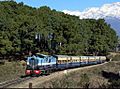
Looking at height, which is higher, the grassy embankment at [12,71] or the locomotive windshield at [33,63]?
the locomotive windshield at [33,63]

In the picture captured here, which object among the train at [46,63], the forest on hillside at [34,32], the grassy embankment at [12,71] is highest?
the forest on hillside at [34,32]

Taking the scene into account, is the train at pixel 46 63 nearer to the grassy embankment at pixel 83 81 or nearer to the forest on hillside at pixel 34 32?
the grassy embankment at pixel 83 81

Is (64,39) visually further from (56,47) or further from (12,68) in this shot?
(12,68)

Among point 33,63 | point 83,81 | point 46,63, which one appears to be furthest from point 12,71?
point 83,81

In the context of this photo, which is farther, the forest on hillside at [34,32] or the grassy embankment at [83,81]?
the forest on hillside at [34,32]

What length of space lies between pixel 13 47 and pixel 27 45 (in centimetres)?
780

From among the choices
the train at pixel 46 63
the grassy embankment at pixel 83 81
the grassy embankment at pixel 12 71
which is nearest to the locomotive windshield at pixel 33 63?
the train at pixel 46 63

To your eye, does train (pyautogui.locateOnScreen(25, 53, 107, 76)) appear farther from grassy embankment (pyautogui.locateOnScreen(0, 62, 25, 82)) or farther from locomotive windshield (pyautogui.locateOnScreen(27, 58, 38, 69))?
grassy embankment (pyautogui.locateOnScreen(0, 62, 25, 82))

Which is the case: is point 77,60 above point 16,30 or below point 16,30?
below

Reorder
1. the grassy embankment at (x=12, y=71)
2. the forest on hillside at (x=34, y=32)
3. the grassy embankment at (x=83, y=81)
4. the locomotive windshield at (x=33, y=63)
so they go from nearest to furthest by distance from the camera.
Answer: the grassy embankment at (x=83, y=81) < the locomotive windshield at (x=33, y=63) < the grassy embankment at (x=12, y=71) < the forest on hillside at (x=34, y=32)

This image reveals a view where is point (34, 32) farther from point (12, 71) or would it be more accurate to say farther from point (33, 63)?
point (33, 63)

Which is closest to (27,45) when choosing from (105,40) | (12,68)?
(12,68)

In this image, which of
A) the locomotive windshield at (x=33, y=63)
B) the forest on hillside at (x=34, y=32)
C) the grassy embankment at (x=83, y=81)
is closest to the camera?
the grassy embankment at (x=83, y=81)

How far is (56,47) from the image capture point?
114 meters
